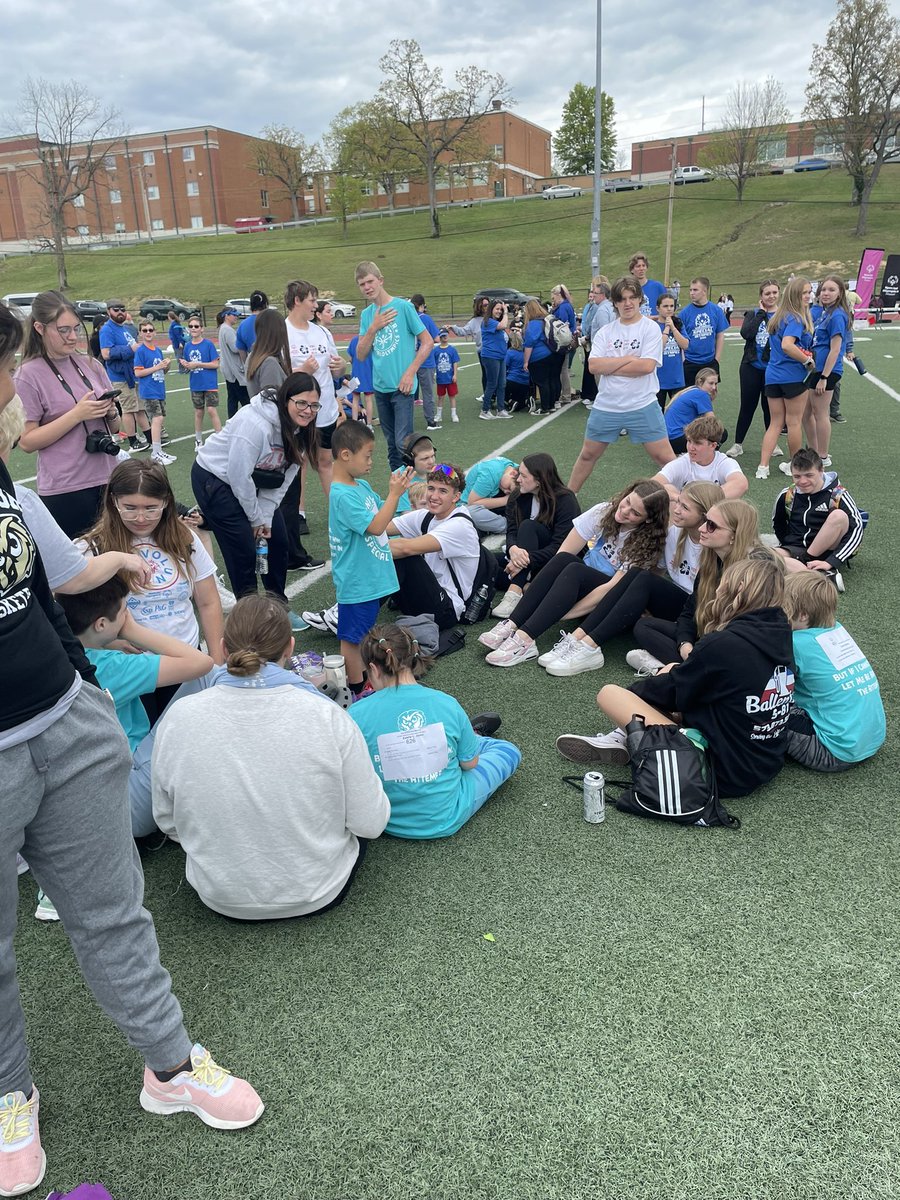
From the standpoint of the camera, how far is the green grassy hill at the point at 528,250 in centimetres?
3875

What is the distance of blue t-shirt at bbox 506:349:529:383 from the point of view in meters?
12.8

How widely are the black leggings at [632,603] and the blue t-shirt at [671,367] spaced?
5.71m

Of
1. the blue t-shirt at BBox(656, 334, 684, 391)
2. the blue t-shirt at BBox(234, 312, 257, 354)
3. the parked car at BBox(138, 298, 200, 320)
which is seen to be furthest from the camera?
the parked car at BBox(138, 298, 200, 320)

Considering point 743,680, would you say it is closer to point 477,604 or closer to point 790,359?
point 477,604

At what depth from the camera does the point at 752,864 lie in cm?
298

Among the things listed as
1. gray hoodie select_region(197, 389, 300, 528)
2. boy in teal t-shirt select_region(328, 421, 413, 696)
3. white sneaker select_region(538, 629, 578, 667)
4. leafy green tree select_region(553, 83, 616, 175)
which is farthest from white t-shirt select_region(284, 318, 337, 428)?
leafy green tree select_region(553, 83, 616, 175)

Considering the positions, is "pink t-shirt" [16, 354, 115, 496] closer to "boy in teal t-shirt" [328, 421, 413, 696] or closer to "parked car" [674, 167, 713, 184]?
"boy in teal t-shirt" [328, 421, 413, 696]

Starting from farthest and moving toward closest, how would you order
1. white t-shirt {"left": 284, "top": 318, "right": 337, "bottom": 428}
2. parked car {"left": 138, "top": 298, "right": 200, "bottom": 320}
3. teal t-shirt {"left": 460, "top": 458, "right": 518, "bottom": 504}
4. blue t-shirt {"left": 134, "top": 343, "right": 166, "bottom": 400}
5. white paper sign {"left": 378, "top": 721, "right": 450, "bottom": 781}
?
parked car {"left": 138, "top": 298, "right": 200, "bottom": 320}
blue t-shirt {"left": 134, "top": 343, "right": 166, "bottom": 400}
white t-shirt {"left": 284, "top": 318, "right": 337, "bottom": 428}
teal t-shirt {"left": 460, "top": 458, "right": 518, "bottom": 504}
white paper sign {"left": 378, "top": 721, "right": 450, "bottom": 781}

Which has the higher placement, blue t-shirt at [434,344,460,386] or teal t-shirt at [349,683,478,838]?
blue t-shirt at [434,344,460,386]

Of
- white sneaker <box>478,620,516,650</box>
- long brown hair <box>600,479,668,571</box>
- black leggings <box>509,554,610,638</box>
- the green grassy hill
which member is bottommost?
white sneaker <box>478,620,516,650</box>

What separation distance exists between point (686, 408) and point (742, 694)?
17.1 ft

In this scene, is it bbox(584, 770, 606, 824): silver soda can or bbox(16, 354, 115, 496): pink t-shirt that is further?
bbox(16, 354, 115, 496): pink t-shirt

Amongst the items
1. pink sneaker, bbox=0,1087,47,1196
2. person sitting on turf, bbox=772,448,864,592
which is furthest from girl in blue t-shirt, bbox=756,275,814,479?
pink sneaker, bbox=0,1087,47,1196

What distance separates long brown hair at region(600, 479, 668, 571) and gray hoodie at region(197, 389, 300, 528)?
7.08 ft
